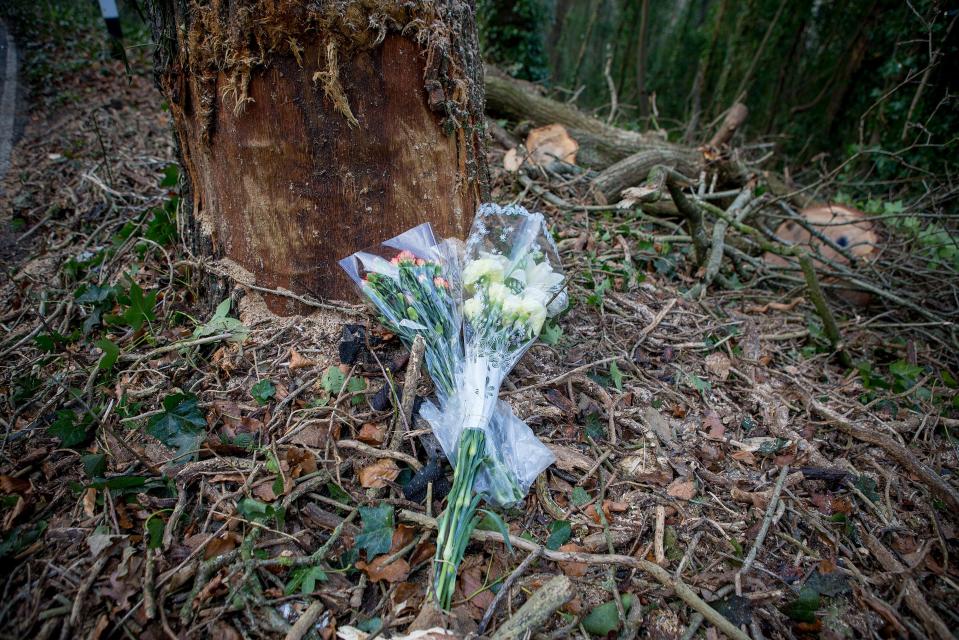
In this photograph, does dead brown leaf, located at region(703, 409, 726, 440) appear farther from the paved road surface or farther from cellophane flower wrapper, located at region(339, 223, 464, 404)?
the paved road surface

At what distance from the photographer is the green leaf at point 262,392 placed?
170 cm

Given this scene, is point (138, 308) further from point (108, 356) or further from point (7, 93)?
point (7, 93)

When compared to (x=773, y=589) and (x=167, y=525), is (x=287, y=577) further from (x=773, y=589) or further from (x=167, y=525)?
(x=773, y=589)

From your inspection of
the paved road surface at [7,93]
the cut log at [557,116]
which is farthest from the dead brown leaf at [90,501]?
the cut log at [557,116]

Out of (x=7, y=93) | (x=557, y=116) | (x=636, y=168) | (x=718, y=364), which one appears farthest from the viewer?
(x=7, y=93)

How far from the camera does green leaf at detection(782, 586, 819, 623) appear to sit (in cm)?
133

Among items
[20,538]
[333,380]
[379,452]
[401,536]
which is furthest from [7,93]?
[401,536]

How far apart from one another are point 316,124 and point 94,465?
1.32 metres

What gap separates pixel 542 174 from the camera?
3.50 m

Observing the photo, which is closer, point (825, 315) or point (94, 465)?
point (94, 465)

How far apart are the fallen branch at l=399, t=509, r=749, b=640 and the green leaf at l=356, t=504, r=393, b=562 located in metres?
0.06

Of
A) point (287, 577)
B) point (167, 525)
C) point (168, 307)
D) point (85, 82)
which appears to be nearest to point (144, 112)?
point (85, 82)

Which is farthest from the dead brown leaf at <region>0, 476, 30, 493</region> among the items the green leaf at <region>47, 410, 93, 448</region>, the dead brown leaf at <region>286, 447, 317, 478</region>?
the dead brown leaf at <region>286, 447, 317, 478</region>

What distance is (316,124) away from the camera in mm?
1705
